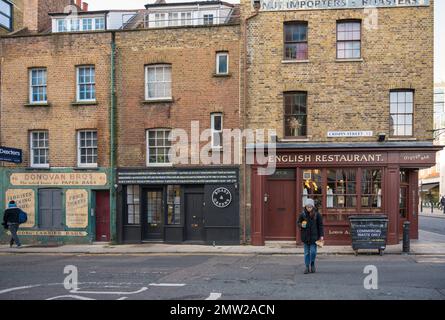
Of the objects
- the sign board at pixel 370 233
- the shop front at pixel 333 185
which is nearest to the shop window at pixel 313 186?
the shop front at pixel 333 185

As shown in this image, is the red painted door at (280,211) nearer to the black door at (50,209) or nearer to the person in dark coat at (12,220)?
the black door at (50,209)

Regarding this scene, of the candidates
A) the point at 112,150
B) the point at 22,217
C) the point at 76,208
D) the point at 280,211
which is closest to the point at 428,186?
the point at 280,211

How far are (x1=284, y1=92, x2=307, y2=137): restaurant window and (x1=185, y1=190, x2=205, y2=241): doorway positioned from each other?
4602mm

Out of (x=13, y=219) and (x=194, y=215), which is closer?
(x=13, y=219)

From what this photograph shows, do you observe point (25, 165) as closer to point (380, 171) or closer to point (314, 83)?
point (314, 83)

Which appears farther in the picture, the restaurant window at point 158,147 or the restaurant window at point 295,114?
Answer: the restaurant window at point 158,147

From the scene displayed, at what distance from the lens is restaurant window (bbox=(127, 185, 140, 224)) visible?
2038 centimetres

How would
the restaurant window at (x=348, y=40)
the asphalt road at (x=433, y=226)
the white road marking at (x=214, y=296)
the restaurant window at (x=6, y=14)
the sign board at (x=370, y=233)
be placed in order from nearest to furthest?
the white road marking at (x=214, y=296), the sign board at (x=370, y=233), the restaurant window at (x=348, y=40), the restaurant window at (x=6, y=14), the asphalt road at (x=433, y=226)

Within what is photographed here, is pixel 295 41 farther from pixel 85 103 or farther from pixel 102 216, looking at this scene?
pixel 102 216

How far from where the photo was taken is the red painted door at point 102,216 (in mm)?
20672

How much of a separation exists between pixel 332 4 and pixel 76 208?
13.9 meters

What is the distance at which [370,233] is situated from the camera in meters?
15.9

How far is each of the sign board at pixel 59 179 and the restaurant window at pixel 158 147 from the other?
7.35 ft

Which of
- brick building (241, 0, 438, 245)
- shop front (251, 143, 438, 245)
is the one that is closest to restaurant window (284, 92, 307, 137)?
brick building (241, 0, 438, 245)
